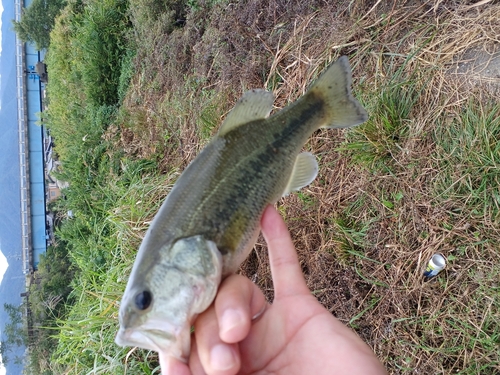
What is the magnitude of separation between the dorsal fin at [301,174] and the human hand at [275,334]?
0.27 metres

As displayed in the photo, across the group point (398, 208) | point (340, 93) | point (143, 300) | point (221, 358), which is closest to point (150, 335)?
point (143, 300)

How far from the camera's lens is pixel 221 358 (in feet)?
4.67

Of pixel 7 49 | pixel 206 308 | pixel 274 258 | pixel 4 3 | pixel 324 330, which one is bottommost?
pixel 324 330

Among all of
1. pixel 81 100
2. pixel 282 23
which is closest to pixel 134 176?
pixel 282 23

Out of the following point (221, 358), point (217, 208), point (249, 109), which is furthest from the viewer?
point (249, 109)

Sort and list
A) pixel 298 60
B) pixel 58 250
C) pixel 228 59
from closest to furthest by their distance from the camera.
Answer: pixel 298 60
pixel 228 59
pixel 58 250

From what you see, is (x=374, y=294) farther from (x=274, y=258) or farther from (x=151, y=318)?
(x=151, y=318)

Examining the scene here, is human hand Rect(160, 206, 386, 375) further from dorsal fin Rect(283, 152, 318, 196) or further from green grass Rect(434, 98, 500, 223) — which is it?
green grass Rect(434, 98, 500, 223)

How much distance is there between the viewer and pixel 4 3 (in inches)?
1029

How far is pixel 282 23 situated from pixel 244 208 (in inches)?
134

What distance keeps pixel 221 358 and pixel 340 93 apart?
1.66 metres

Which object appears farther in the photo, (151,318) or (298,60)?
(298,60)

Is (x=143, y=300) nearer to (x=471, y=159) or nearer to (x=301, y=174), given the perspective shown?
(x=301, y=174)

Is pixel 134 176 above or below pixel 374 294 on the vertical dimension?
above
